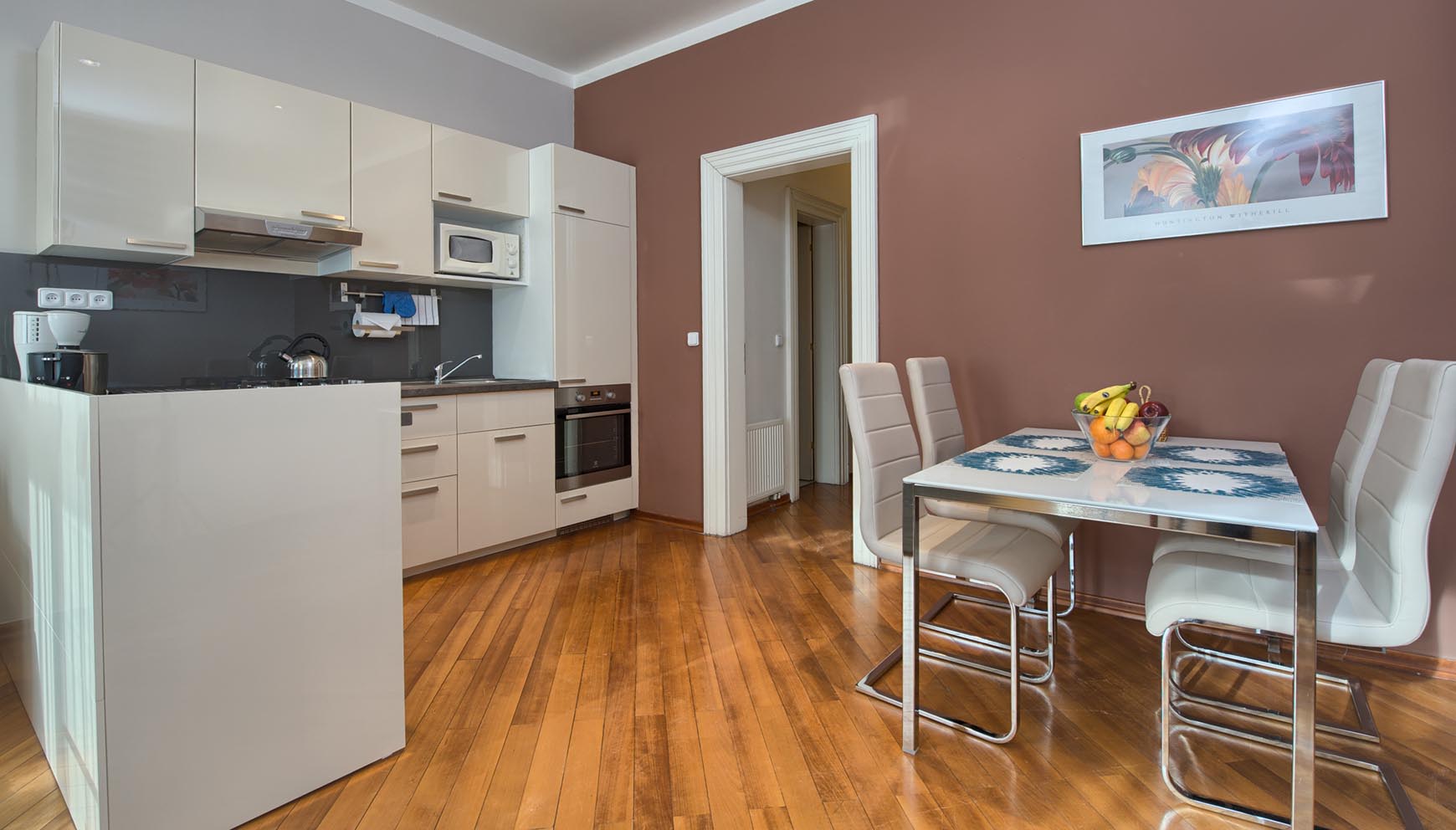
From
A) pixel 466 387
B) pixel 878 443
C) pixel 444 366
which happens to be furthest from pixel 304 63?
pixel 878 443

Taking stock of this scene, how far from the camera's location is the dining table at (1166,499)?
1.34 m

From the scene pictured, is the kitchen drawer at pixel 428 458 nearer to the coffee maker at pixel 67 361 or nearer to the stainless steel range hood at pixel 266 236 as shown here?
the stainless steel range hood at pixel 266 236

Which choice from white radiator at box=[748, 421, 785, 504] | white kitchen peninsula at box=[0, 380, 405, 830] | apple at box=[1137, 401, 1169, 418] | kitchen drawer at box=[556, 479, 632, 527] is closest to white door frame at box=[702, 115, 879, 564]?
white radiator at box=[748, 421, 785, 504]

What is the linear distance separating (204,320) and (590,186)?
196cm

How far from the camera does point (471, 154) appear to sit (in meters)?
3.65

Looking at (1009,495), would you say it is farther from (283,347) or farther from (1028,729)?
(283,347)

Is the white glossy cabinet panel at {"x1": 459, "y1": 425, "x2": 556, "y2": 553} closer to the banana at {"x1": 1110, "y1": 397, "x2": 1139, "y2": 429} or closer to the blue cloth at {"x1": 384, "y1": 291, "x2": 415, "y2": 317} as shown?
the blue cloth at {"x1": 384, "y1": 291, "x2": 415, "y2": 317}

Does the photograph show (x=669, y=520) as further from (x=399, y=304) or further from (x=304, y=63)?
(x=304, y=63)

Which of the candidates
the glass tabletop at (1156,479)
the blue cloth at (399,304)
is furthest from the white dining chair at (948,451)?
the blue cloth at (399,304)

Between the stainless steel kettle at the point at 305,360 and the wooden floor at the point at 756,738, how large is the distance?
1.07 m

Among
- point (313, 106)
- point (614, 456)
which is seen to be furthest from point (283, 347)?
point (614, 456)

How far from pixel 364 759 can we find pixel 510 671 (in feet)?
1.90

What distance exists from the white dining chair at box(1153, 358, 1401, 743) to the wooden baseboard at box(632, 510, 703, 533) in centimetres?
246

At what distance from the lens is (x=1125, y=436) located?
2.00 metres
